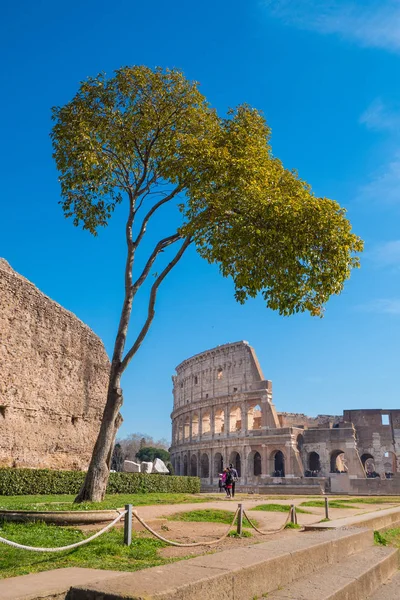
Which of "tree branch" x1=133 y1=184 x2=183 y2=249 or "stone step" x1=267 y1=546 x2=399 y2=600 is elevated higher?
"tree branch" x1=133 y1=184 x2=183 y2=249

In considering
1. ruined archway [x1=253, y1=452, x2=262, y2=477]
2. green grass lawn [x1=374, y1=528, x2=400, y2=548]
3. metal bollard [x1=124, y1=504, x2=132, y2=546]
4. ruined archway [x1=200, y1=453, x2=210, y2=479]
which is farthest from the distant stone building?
ruined archway [x1=200, y1=453, x2=210, y2=479]

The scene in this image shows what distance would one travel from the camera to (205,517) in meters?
9.62

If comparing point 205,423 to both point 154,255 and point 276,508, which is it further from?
point 154,255

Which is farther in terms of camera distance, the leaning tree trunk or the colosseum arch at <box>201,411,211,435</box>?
the colosseum arch at <box>201,411,211,435</box>

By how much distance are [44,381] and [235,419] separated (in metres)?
31.8

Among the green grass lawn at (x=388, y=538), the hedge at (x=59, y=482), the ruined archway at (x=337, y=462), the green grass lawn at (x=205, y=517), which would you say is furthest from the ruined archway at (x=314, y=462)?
the green grass lawn at (x=205, y=517)

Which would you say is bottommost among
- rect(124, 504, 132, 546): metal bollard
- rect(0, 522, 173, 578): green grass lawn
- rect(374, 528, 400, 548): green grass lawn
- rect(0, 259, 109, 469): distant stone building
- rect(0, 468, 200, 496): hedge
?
rect(374, 528, 400, 548): green grass lawn

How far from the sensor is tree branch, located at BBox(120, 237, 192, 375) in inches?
400

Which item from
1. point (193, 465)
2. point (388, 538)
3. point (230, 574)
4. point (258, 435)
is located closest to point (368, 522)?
point (388, 538)

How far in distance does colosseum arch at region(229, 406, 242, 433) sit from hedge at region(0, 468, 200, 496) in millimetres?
26840

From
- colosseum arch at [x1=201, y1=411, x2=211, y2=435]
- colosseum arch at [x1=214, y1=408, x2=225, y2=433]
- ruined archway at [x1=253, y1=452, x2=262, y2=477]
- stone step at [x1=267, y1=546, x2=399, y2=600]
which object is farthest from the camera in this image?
colosseum arch at [x1=201, y1=411, x2=211, y2=435]

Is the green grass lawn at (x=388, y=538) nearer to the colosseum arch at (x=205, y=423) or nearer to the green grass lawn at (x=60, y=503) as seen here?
the green grass lawn at (x=60, y=503)

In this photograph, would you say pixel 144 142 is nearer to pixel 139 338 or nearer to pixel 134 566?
pixel 139 338

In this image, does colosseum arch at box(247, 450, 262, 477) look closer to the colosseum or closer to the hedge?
the colosseum
